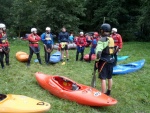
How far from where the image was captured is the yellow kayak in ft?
15.1

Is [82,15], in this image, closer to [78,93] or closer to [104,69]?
[104,69]

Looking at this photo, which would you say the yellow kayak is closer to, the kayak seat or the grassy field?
the grassy field

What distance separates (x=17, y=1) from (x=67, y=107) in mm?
18869

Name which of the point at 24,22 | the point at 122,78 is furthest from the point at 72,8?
the point at 122,78

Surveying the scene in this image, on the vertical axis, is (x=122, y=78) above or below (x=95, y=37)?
below

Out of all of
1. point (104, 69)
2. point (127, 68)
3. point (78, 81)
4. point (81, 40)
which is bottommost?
point (78, 81)

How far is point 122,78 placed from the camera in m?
8.57

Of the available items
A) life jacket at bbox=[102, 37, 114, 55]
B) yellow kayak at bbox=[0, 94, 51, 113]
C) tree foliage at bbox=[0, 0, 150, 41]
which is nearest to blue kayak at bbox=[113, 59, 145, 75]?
life jacket at bbox=[102, 37, 114, 55]

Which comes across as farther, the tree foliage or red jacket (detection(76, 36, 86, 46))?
the tree foliage

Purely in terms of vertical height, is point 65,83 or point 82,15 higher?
point 82,15

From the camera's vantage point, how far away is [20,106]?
15.4ft

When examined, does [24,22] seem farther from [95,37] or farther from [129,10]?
[95,37]

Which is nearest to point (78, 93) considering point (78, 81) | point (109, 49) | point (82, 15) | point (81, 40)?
point (109, 49)

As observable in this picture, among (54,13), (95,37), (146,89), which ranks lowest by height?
(146,89)
